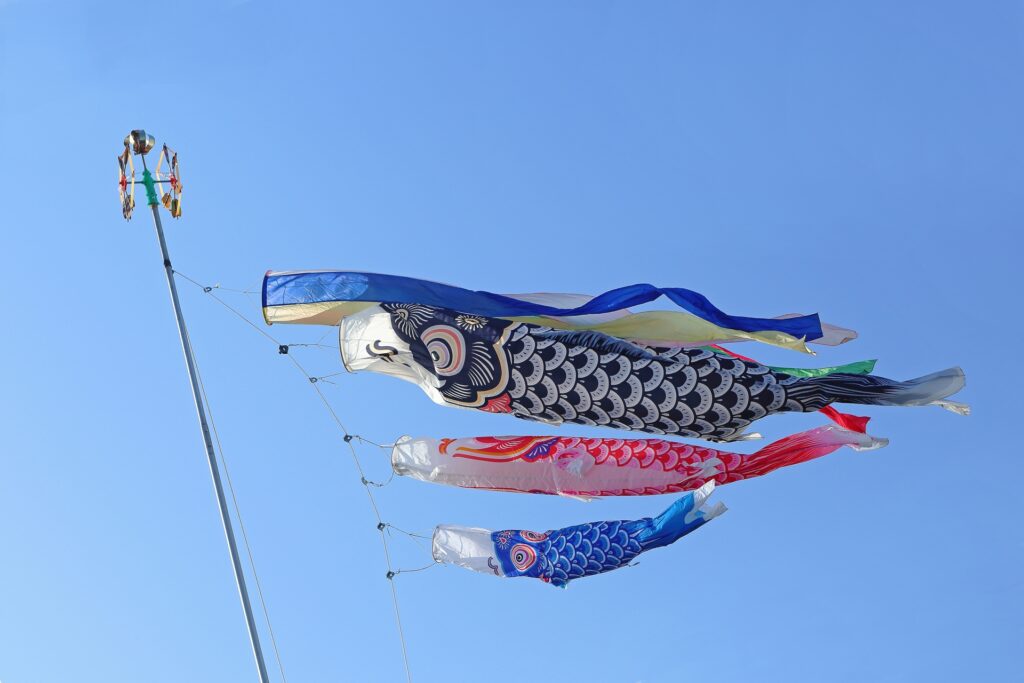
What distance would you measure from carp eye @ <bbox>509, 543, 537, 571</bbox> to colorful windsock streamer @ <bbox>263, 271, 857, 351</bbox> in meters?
3.45

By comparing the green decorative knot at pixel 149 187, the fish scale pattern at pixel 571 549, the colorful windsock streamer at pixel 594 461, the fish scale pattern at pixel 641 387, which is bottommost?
the fish scale pattern at pixel 571 549

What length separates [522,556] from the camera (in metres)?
17.5

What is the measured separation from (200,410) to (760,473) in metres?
7.12

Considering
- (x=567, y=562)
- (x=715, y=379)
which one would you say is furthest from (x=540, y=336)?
(x=567, y=562)

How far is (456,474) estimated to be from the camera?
1752cm

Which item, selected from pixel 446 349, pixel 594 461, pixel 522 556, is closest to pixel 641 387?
pixel 594 461

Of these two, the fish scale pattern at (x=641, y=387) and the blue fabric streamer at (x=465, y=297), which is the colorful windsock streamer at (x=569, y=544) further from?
the blue fabric streamer at (x=465, y=297)

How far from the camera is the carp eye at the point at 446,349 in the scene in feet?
51.3

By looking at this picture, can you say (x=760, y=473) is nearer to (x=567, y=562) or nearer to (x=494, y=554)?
(x=567, y=562)

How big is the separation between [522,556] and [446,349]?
3508mm

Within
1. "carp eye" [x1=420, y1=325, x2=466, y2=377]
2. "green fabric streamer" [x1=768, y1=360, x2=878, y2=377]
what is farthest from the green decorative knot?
"green fabric streamer" [x1=768, y1=360, x2=878, y2=377]

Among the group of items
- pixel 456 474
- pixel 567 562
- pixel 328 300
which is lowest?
pixel 567 562

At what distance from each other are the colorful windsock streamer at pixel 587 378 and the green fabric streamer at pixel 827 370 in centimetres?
26

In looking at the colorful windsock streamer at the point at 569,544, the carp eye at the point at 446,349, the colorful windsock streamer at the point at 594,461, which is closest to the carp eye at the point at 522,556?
the colorful windsock streamer at the point at 569,544
